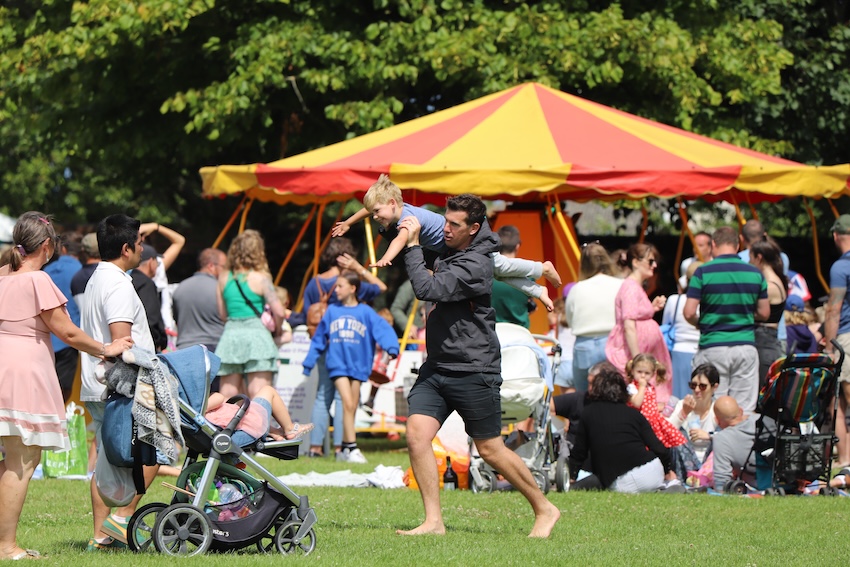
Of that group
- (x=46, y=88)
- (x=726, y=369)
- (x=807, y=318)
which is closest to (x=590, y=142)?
(x=807, y=318)

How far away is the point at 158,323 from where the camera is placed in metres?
10.4

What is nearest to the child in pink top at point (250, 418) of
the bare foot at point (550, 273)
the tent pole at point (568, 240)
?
the bare foot at point (550, 273)

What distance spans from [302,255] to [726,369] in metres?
13.1

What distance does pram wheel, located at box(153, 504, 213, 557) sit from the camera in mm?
6309

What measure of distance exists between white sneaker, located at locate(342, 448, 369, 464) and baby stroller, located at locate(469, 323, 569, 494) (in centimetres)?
209

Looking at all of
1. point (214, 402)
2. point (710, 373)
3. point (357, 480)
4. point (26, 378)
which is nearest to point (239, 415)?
point (214, 402)

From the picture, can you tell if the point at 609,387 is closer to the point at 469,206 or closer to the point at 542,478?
the point at 542,478

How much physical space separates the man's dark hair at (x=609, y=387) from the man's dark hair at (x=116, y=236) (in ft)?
14.1

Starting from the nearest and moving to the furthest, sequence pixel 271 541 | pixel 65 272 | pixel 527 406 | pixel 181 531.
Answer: pixel 181 531
pixel 271 541
pixel 527 406
pixel 65 272

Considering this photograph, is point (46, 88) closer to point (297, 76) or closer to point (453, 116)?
point (297, 76)

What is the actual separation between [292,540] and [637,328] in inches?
201

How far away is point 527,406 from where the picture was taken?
9.28 m

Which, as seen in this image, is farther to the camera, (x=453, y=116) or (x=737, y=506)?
(x=453, y=116)

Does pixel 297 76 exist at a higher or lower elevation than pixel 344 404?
higher
